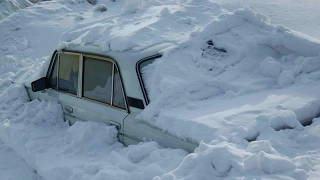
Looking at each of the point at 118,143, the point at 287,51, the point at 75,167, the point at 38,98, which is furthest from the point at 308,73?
the point at 38,98

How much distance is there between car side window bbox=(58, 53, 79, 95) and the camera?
4801 mm

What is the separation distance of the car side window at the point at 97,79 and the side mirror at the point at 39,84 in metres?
0.93

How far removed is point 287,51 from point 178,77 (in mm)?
1319

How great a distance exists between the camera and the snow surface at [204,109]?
112 inches

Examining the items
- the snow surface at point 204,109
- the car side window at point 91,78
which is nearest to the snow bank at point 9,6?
the snow surface at point 204,109

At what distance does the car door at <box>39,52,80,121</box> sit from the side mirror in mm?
67

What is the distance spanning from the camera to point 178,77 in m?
4.04

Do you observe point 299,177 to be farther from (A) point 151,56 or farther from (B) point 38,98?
(B) point 38,98

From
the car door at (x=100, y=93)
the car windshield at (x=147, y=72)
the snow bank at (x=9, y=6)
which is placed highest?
the car windshield at (x=147, y=72)

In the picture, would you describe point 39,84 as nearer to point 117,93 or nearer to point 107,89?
point 107,89

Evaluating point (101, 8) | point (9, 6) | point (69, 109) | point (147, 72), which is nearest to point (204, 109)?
point (147, 72)

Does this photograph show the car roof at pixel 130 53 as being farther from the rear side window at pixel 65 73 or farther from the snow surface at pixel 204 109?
the rear side window at pixel 65 73

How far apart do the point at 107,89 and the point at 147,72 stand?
1.69ft

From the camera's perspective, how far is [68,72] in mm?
4984
